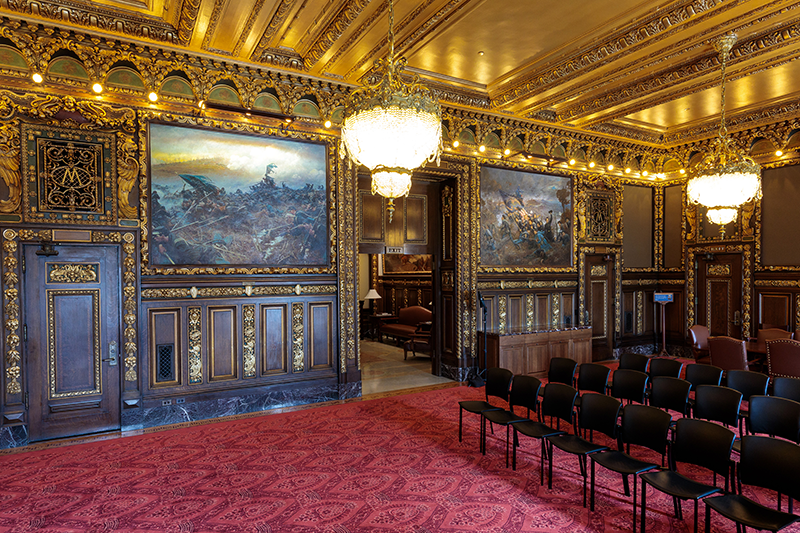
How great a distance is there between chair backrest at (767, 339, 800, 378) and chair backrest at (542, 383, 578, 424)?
3.93 meters

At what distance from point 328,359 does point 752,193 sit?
6912 millimetres

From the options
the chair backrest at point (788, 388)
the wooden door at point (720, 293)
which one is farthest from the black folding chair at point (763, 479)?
the wooden door at point (720, 293)

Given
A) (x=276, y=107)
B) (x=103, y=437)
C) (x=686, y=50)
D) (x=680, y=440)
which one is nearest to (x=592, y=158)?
(x=686, y=50)

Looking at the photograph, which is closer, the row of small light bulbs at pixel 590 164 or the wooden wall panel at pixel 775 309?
the row of small light bulbs at pixel 590 164

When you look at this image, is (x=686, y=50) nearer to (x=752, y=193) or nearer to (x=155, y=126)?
(x=752, y=193)

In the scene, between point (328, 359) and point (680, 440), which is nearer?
point (680, 440)

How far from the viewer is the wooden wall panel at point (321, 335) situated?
744cm

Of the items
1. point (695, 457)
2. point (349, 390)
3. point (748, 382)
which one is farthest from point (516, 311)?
point (695, 457)

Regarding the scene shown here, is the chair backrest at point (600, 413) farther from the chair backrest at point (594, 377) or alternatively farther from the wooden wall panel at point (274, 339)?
the wooden wall panel at point (274, 339)

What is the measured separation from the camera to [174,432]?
6.00 metres

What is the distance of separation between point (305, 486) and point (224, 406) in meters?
2.83

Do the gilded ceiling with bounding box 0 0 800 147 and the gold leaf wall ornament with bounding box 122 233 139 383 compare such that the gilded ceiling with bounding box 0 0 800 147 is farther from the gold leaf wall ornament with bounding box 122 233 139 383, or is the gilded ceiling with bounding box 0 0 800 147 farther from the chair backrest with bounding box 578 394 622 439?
the chair backrest with bounding box 578 394 622 439

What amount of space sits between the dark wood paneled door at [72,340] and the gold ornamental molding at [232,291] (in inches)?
20.3

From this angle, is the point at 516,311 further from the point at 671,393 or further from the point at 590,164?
the point at 671,393
